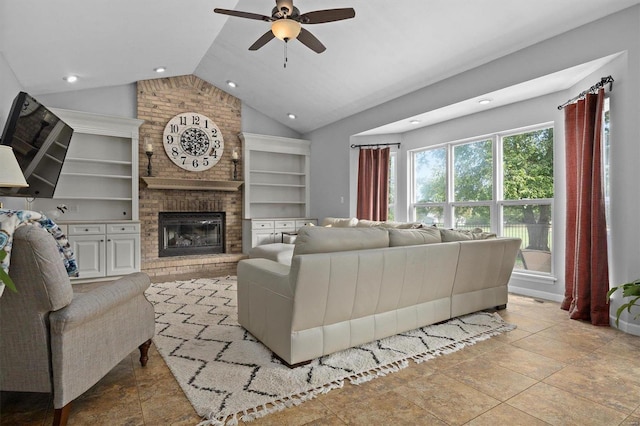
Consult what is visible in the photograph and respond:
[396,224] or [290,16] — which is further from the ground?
[290,16]

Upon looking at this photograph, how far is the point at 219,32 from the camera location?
456 centimetres

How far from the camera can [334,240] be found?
2.32m

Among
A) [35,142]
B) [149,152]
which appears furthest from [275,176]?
[35,142]

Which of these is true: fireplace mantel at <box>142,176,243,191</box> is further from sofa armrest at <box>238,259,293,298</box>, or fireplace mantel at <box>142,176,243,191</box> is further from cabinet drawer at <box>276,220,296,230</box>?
sofa armrest at <box>238,259,293,298</box>

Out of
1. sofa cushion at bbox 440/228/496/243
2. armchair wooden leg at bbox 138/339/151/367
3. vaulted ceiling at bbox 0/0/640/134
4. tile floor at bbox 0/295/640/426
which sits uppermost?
vaulted ceiling at bbox 0/0/640/134

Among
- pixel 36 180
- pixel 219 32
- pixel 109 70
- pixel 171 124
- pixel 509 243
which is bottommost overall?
pixel 509 243

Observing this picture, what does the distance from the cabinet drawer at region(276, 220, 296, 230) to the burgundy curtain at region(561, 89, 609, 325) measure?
4.47m

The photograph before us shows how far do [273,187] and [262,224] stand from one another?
1106mm

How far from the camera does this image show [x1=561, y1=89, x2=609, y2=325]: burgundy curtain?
310cm

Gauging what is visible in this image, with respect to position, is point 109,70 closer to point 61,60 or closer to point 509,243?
point 61,60

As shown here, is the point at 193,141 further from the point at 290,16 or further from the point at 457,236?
the point at 457,236

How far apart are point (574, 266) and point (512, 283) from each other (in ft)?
3.10

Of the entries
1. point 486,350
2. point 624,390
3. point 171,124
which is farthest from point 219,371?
point 171,124

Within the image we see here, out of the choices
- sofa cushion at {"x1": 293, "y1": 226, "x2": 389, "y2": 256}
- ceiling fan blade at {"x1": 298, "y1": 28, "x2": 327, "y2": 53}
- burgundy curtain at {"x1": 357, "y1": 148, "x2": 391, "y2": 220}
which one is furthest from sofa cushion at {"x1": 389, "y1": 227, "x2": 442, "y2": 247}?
burgundy curtain at {"x1": 357, "y1": 148, "x2": 391, "y2": 220}
